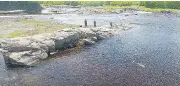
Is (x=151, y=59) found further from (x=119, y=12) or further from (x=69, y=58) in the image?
(x=119, y=12)

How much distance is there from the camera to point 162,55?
159 feet

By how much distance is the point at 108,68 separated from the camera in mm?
41281

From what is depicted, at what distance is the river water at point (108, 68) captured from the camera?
35594 mm

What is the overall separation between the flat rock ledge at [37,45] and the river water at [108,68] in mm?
1865

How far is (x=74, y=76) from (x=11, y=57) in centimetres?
1265

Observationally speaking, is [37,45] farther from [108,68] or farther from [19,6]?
[19,6]

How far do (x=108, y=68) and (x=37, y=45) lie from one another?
1489 cm

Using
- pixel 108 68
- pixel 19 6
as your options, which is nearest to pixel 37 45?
pixel 108 68

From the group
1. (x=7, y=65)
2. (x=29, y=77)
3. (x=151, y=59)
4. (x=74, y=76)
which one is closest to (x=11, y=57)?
(x=7, y=65)

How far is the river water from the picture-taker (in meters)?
35.6

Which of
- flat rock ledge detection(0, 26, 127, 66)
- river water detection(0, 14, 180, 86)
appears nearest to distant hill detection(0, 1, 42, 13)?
flat rock ledge detection(0, 26, 127, 66)

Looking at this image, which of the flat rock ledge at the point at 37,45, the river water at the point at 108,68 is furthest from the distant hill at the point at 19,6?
the river water at the point at 108,68

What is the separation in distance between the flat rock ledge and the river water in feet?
6.12

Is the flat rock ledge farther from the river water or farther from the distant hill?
the distant hill
